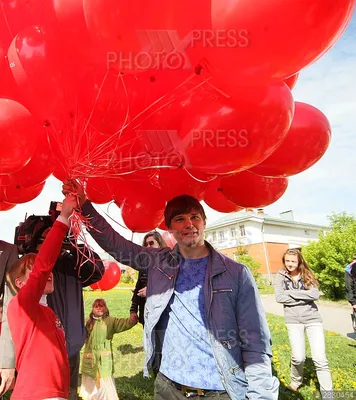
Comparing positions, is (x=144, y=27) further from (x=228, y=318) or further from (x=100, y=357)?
(x=100, y=357)

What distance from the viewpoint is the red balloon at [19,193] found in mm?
2676

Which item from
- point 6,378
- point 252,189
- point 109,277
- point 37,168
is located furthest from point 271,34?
point 109,277

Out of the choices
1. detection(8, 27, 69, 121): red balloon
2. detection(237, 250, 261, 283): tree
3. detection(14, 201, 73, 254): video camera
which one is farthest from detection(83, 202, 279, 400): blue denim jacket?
detection(237, 250, 261, 283): tree

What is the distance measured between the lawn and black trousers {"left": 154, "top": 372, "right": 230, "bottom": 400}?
2.08 meters

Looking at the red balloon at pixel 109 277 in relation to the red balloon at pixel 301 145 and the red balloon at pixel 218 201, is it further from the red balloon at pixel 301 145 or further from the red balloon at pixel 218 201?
the red balloon at pixel 301 145

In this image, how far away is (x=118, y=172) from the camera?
7.08ft

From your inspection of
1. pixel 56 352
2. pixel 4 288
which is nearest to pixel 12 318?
pixel 56 352

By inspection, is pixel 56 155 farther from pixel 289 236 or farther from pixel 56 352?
pixel 289 236

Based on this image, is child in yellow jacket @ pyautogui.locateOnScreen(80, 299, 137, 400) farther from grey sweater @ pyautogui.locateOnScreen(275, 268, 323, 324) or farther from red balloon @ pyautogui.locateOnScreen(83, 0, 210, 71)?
red balloon @ pyautogui.locateOnScreen(83, 0, 210, 71)

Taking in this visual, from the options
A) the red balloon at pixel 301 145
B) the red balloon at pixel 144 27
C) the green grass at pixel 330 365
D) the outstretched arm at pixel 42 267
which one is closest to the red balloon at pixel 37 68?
the red balloon at pixel 144 27

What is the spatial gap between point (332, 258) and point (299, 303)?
11.6 metres

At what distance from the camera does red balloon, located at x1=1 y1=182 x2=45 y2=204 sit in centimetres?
268

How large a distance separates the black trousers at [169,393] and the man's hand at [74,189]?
110 centimetres

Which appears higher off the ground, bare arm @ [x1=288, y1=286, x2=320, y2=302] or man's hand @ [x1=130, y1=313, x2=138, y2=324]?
bare arm @ [x1=288, y1=286, x2=320, y2=302]
